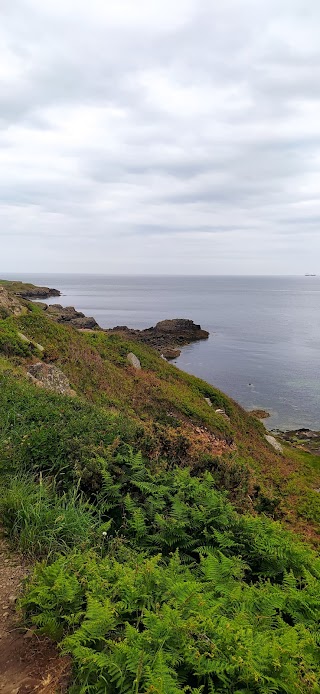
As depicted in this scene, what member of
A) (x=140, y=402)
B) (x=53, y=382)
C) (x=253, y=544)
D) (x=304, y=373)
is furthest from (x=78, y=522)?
(x=304, y=373)

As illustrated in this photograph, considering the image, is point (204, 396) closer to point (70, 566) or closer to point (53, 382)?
point (53, 382)

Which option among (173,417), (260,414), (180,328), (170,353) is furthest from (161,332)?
(173,417)

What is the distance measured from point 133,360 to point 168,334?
49087mm

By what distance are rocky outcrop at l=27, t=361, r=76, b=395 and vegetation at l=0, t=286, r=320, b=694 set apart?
105 inches

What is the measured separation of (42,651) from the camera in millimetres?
3418

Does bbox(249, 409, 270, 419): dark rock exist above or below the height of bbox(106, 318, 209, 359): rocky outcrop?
below

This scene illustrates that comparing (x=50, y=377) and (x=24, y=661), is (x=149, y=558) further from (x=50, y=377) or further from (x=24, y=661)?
(x=50, y=377)

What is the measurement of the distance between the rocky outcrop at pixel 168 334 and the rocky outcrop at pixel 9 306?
37760 mm

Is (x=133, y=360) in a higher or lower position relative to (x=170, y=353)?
higher

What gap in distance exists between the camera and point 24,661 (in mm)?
3324

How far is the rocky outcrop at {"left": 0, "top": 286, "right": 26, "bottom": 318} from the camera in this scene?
21.6 m

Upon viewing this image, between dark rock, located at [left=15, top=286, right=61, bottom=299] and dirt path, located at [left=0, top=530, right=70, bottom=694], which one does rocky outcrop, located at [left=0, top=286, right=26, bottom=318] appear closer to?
dirt path, located at [left=0, top=530, right=70, bottom=694]

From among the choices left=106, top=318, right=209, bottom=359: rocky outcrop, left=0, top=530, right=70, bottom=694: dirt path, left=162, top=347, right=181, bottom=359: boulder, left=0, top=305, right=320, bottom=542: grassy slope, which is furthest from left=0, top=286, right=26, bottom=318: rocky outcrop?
left=106, top=318, right=209, bottom=359: rocky outcrop

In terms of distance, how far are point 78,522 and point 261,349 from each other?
62.9m
